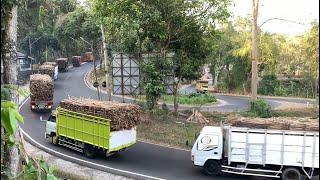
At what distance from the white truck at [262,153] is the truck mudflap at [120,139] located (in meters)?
3.61

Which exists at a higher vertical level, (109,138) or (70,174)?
(109,138)

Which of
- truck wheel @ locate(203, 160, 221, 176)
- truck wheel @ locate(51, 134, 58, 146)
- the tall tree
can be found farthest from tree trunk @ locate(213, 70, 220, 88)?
truck wheel @ locate(203, 160, 221, 176)

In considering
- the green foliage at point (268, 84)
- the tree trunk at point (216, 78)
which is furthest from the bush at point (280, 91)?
the tree trunk at point (216, 78)

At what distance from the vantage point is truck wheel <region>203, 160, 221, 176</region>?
16766 millimetres

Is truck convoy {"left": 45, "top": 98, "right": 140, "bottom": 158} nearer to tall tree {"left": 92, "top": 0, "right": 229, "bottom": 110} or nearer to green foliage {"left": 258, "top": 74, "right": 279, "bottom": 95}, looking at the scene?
tall tree {"left": 92, "top": 0, "right": 229, "bottom": 110}

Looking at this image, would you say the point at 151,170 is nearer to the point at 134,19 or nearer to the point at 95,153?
the point at 95,153

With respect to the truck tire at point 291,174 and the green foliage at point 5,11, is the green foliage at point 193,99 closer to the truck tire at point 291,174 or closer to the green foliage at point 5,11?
the truck tire at point 291,174

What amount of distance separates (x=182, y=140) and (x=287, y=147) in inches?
312

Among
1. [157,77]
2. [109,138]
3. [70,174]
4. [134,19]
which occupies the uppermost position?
[134,19]

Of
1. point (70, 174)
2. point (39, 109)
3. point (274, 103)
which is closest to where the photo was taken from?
point (70, 174)

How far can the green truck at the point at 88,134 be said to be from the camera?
714 inches

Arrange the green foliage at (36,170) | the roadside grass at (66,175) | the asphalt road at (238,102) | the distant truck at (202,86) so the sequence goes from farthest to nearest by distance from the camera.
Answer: the distant truck at (202,86), the asphalt road at (238,102), the roadside grass at (66,175), the green foliage at (36,170)

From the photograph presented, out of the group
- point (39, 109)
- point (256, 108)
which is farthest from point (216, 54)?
point (39, 109)

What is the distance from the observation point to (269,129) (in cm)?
1529
